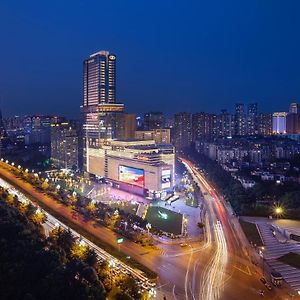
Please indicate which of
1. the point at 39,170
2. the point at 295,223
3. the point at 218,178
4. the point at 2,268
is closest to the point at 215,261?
the point at 295,223

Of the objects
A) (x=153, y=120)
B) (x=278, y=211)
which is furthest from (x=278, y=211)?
(x=153, y=120)

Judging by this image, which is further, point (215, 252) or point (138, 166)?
point (138, 166)

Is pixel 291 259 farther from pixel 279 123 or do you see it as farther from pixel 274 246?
pixel 279 123

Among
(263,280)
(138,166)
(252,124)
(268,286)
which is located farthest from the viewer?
(252,124)

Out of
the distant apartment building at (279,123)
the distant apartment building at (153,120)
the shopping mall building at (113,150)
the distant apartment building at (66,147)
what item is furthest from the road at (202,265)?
the distant apartment building at (279,123)

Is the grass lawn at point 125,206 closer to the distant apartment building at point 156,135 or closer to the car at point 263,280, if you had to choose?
the car at point 263,280

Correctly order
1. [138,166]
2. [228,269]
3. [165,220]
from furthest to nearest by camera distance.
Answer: [138,166], [165,220], [228,269]
